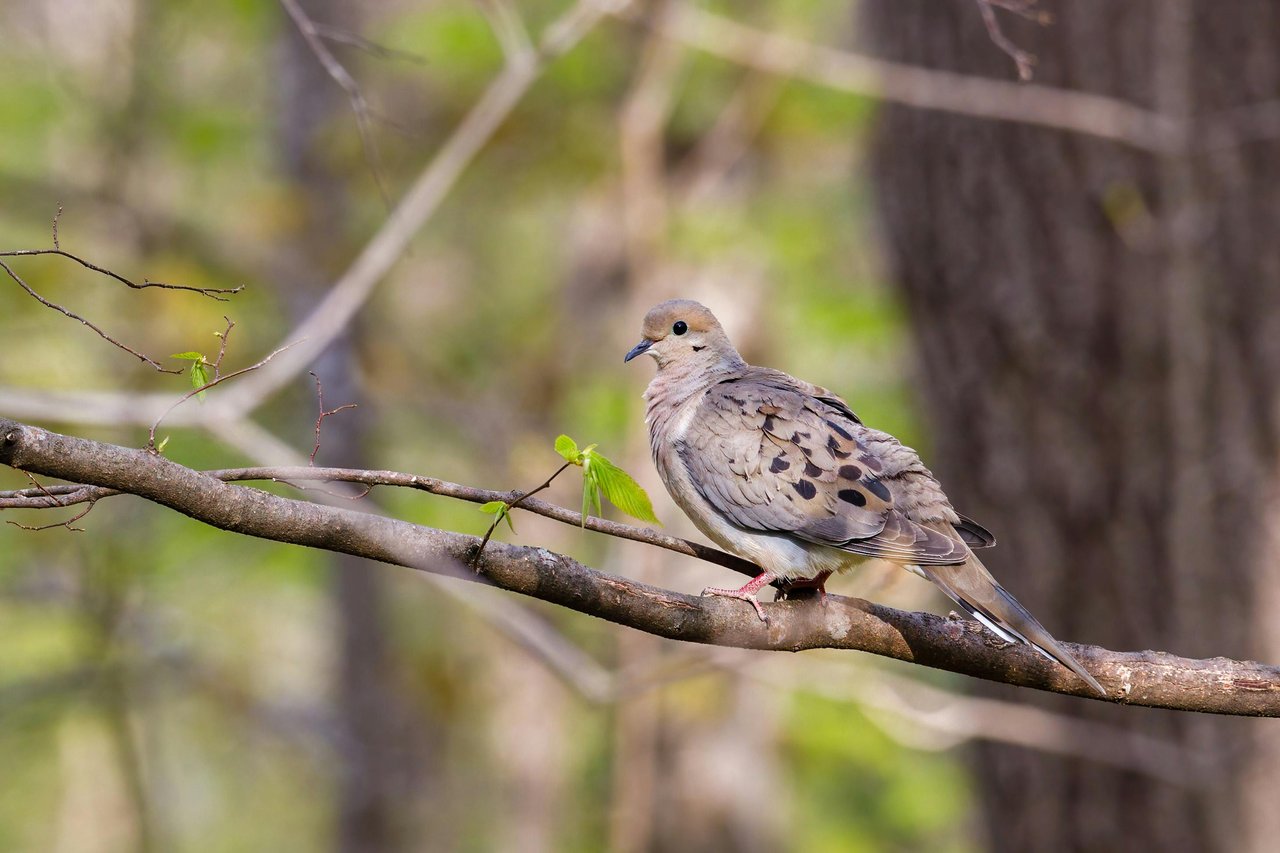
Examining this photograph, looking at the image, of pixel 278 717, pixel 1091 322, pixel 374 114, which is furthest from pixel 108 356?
pixel 1091 322

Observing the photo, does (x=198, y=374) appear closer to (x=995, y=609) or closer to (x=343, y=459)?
(x=995, y=609)

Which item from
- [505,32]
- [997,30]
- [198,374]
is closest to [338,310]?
[505,32]

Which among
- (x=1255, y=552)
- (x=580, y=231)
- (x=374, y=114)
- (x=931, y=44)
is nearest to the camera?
(x=374, y=114)

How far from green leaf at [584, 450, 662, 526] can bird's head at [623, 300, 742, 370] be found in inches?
76.5

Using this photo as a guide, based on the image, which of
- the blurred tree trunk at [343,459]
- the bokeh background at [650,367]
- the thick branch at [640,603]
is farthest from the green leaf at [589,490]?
the blurred tree trunk at [343,459]

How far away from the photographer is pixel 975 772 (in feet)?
20.1

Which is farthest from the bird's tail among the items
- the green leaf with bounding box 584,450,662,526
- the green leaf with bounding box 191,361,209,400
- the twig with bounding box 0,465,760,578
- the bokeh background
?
the green leaf with bounding box 191,361,209,400

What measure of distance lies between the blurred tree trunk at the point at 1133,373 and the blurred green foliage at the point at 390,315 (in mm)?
1671

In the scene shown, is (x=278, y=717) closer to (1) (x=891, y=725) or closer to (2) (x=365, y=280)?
(1) (x=891, y=725)

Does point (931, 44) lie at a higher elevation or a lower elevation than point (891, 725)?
higher

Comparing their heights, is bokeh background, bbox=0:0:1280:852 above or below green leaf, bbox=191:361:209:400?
above

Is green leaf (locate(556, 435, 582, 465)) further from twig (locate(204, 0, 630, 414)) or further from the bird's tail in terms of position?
twig (locate(204, 0, 630, 414))

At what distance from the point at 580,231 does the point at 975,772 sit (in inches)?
212

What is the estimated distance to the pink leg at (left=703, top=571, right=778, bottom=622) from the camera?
277 cm
